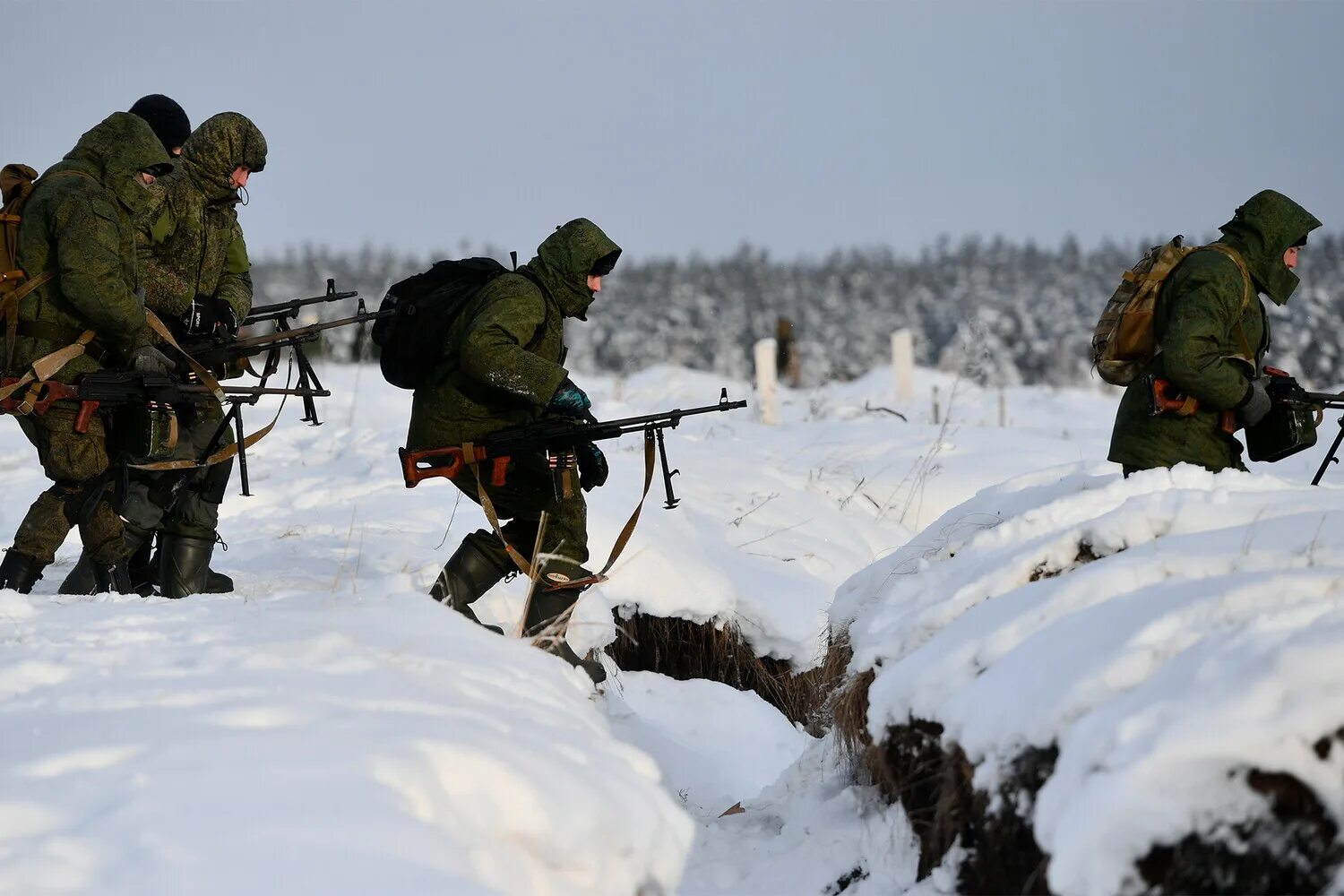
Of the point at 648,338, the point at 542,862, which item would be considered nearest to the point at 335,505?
the point at 542,862

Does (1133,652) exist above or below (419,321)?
below

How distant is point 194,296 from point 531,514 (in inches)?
84.9

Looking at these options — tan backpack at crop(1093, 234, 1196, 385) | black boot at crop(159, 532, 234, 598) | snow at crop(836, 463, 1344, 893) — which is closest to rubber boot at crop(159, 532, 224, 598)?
black boot at crop(159, 532, 234, 598)

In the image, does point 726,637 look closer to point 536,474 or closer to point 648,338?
point 536,474

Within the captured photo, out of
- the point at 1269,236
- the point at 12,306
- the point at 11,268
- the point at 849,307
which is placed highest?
the point at 1269,236

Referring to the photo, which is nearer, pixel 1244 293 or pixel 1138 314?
pixel 1244 293

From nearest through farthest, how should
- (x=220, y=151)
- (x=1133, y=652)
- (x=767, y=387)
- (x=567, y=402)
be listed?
1. (x=1133, y=652)
2. (x=567, y=402)
3. (x=220, y=151)
4. (x=767, y=387)

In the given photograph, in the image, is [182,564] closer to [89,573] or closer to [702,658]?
[89,573]

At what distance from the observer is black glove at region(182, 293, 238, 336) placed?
6414 millimetres

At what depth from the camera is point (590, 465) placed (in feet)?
17.8

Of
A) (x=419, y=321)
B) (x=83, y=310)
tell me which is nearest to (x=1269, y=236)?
(x=419, y=321)

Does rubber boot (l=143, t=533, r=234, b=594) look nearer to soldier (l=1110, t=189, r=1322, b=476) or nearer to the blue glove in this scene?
the blue glove

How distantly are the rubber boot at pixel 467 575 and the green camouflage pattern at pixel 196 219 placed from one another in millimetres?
2003

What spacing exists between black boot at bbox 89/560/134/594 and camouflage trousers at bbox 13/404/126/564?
0.06m
